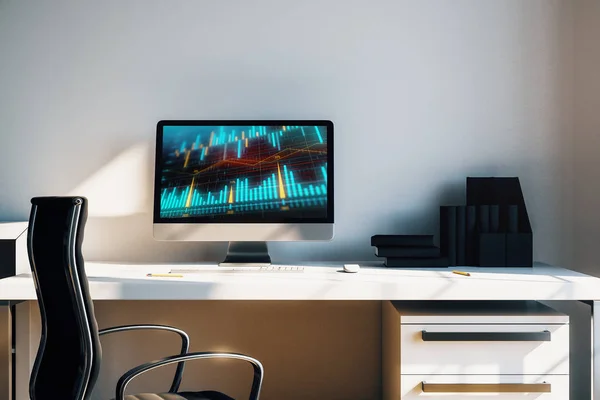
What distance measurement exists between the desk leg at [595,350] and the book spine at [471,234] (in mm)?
595

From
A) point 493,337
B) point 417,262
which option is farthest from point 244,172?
point 493,337

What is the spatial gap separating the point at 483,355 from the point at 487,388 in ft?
0.38

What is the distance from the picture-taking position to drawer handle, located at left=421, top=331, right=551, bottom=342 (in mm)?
1952

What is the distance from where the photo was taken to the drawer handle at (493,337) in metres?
1.95

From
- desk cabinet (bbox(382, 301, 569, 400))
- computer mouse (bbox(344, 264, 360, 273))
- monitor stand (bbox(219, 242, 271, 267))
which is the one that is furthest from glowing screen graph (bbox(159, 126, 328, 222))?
desk cabinet (bbox(382, 301, 569, 400))

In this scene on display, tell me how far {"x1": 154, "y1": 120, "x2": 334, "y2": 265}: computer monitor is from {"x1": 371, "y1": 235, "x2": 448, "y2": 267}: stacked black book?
256 mm

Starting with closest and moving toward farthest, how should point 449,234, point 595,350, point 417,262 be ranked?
1. point 595,350
2. point 417,262
3. point 449,234

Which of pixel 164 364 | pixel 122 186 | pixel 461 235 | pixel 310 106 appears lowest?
pixel 164 364

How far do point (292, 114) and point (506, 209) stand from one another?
111 centimetres

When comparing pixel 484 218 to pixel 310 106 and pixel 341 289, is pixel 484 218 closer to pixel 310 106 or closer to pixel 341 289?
pixel 341 289

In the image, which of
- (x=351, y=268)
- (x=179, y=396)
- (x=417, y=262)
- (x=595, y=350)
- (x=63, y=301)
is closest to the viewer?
(x=63, y=301)

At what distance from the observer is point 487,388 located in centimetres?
196

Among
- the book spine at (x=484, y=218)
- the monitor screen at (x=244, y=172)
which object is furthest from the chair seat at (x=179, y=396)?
the book spine at (x=484, y=218)

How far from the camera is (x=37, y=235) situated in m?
1.46
